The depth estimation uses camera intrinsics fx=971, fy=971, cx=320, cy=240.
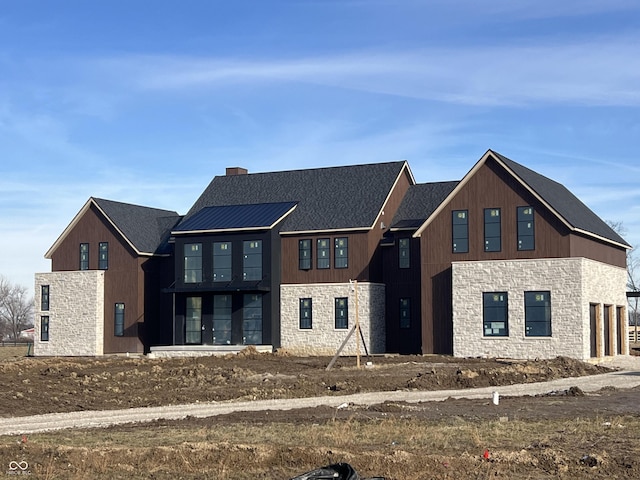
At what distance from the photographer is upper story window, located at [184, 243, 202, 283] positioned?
175 ft

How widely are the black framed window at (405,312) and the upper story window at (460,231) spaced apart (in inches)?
197

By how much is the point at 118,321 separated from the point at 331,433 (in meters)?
39.8

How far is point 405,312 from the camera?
50750 millimetres

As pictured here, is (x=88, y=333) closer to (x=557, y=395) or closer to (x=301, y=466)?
(x=557, y=395)

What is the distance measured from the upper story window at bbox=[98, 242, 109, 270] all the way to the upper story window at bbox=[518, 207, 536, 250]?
25.0 metres

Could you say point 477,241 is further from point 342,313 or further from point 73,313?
point 73,313

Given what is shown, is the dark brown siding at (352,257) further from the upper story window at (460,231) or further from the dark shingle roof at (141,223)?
the dark shingle roof at (141,223)

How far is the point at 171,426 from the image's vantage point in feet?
68.9

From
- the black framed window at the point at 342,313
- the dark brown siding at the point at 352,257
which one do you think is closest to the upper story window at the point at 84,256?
the dark brown siding at the point at 352,257

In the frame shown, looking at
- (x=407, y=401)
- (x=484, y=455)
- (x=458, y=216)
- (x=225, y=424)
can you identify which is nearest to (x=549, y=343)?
(x=458, y=216)

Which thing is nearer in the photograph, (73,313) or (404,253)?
(404,253)

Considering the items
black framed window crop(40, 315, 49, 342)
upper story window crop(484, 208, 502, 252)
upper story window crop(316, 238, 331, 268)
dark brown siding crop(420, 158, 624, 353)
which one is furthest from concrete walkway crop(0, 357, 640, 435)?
black framed window crop(40, 315, 49, 342)

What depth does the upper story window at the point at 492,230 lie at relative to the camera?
4591 cm

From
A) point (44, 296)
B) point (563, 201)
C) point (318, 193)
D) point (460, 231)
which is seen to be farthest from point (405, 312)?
point (44, 296)
